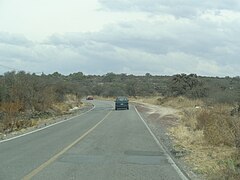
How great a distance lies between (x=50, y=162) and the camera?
12781 millimetres

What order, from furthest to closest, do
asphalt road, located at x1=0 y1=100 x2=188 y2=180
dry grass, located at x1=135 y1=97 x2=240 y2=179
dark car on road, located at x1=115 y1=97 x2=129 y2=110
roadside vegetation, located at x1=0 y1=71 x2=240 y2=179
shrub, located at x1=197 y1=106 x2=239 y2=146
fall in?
1. dark car on road, located at x1=115 y1=97 x2=129 y2=110
2. shrub, located at x1=197 y1=106 x2=239 y2=146
3. roadside vegetation, located at x1=0 y1=71 x2=240 y2=179
4. dry grass, located at x1=135 y1=97 x2=240 y2=179
5. asphalt road, located at x1=0 y1=100 x2=188 y2=180

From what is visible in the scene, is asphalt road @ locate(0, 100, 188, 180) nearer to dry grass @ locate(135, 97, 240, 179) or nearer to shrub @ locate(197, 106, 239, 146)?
Answer: dry grass @ locate(135, 97, 240, 179)

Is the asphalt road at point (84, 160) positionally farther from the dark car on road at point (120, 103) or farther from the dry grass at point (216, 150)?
the dark car on road at point (120, 103)

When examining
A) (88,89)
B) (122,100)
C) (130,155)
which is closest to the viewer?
(130,155)

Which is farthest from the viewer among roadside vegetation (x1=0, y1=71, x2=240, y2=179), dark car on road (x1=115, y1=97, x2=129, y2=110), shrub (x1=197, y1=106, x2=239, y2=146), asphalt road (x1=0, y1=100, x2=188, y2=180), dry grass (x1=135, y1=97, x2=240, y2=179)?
dark car on road (x1=115, y1=97, x2=129, y2=110)

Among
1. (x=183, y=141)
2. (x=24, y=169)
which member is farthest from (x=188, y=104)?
(x=24, y=169)

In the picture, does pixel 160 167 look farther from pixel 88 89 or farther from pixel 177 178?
pixel 88 89

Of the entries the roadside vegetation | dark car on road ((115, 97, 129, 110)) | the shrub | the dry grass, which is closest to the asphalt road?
the dry grass

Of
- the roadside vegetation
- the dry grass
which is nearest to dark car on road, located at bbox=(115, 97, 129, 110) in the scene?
the roadside vegetation

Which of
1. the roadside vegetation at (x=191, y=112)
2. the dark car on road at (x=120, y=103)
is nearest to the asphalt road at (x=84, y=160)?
the roadside vegetation at (x=191, y=112)

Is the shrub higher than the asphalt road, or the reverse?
the shrub

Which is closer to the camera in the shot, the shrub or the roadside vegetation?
the roadside vegetation

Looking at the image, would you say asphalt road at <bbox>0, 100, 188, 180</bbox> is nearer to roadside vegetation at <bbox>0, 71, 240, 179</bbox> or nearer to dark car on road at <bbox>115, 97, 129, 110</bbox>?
roadside vegetation at <bbox>0, 71, 240, 179</bbox>

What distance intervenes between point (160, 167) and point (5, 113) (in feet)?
71.9
